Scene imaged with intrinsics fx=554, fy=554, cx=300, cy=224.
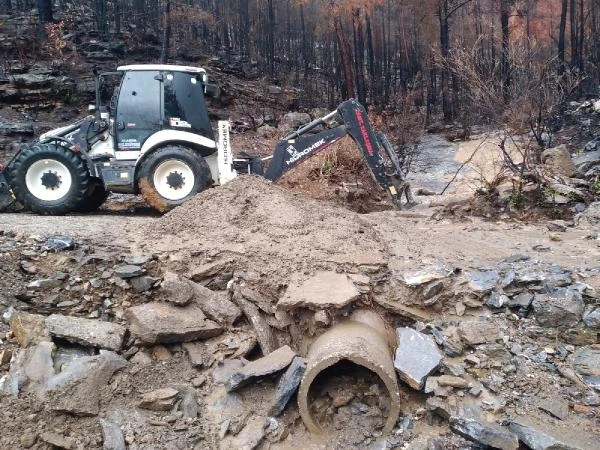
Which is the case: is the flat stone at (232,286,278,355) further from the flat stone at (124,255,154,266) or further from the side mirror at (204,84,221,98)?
the side mirror at (204,84,221,98)

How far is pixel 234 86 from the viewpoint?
2256 cm

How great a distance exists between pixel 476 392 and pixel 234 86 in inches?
796

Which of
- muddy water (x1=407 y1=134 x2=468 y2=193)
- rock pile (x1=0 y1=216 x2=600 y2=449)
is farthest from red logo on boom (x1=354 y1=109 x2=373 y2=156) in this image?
muddy water (x1=407 y1=134 x2=468 y2=193)

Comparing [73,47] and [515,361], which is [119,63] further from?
[515,361]

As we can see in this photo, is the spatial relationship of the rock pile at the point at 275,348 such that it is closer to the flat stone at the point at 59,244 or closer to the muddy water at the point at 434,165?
the flat stone at the point at 59,244

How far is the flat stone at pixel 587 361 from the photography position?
4000 millimetres

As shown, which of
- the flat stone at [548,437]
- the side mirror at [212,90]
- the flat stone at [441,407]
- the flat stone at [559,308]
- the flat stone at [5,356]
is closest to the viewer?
the flat stone at [548,437]

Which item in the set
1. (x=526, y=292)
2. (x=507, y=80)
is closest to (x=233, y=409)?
Answer: (x=526, y=292)

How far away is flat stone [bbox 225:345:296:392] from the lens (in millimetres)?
4184

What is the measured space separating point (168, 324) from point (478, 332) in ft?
8.36

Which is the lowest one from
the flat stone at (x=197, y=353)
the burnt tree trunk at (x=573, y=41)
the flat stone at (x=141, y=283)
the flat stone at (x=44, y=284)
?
the flat stone at (x=197, y=353)

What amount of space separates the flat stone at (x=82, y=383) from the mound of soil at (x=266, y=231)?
1646 mm

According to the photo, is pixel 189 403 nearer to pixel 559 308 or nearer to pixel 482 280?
pixel 482 280

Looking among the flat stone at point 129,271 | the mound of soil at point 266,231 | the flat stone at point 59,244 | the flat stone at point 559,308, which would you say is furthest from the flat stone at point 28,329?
the flat stone at point 559,308
